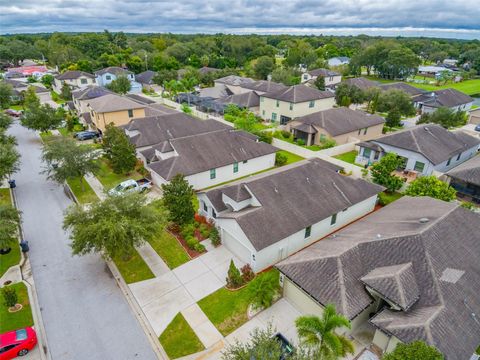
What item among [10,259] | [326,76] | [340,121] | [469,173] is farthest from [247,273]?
[326,76]

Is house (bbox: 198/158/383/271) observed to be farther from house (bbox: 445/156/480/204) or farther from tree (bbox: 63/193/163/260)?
house (bbox: 445/156/480/204)

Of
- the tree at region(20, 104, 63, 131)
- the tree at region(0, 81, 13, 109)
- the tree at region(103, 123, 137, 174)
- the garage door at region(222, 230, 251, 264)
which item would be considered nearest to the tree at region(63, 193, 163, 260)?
the garage door at region(222, 230, 251, 264)

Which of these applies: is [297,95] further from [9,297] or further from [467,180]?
[9,297]

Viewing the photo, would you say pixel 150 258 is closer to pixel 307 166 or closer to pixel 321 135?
pixel 307 166

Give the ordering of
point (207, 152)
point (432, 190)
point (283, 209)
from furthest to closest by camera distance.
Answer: point (207, 152), point (432, 190), point (283, 209)

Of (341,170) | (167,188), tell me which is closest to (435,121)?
(341,170)

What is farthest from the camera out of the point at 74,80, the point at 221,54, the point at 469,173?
the point at 221,54
